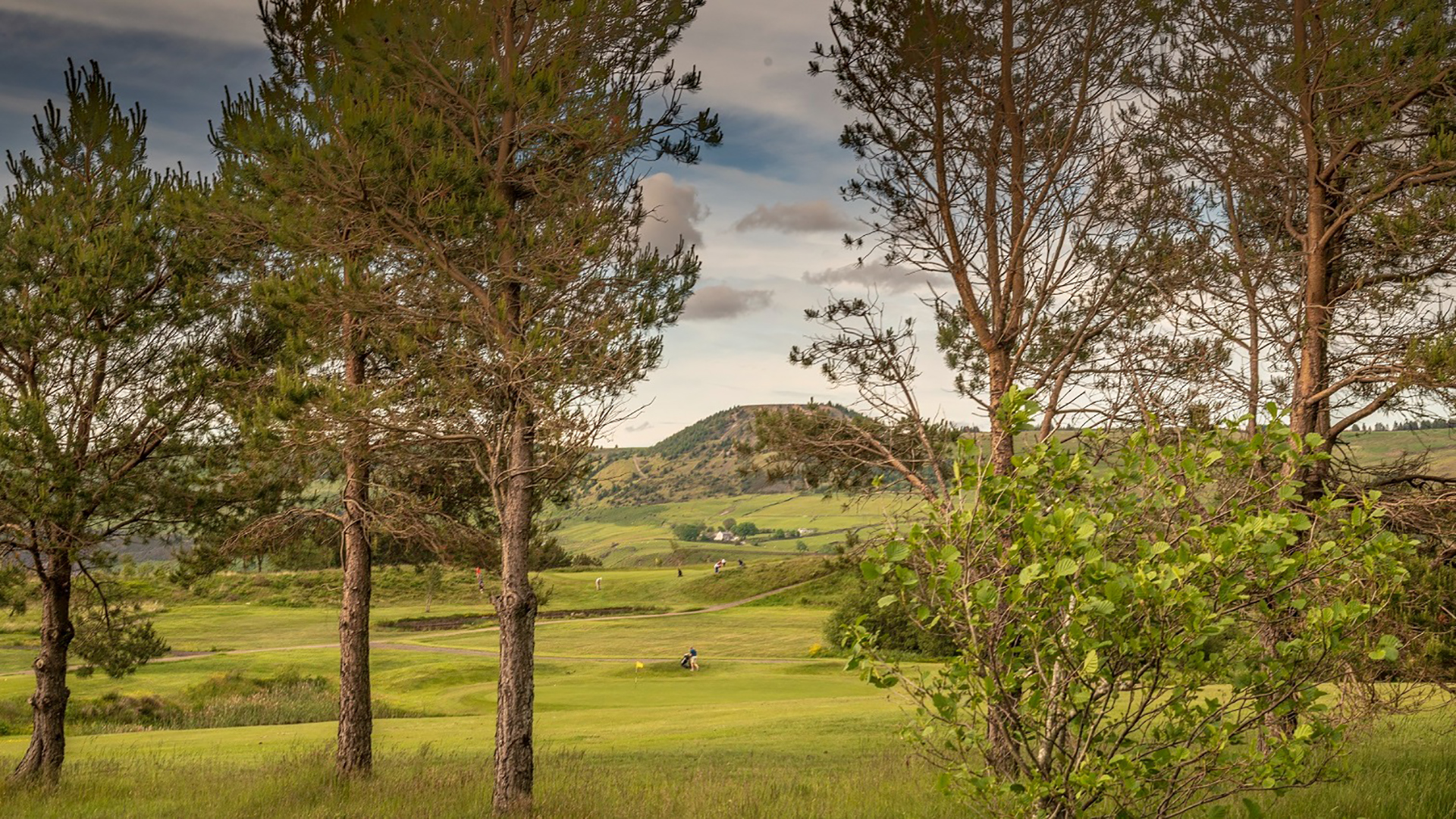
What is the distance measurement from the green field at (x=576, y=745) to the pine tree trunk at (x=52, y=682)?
66 cm

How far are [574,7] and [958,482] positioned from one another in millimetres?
9433

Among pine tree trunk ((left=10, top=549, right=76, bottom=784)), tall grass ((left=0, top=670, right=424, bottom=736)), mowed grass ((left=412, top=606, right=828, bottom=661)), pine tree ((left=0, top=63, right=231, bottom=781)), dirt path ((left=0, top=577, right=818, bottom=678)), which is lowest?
mowed grass ((left=412, top=606, right=828, bottom=661))

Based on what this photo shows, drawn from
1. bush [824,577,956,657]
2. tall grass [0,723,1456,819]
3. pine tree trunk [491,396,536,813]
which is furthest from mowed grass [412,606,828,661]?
pine tree trunk [491,396,536,813]

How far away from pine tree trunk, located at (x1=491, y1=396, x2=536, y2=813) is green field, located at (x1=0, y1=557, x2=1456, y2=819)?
21.1 inches

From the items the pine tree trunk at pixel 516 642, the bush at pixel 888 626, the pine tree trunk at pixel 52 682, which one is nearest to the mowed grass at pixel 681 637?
the bush at pixel 888 626

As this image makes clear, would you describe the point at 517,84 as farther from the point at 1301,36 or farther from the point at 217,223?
the point at 1301,36

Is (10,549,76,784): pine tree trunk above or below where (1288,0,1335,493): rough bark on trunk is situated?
below

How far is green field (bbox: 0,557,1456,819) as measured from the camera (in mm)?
10883

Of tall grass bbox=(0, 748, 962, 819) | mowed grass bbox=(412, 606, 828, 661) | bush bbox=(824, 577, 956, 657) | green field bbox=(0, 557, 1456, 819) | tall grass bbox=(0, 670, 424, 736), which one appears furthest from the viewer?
mowed grass bbox=(412, 606, 828, 661)

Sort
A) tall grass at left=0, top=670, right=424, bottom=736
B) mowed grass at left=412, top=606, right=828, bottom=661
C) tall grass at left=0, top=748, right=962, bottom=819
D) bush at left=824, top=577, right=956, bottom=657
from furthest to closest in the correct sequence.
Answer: mowed grass at left=412, top=606, right=828, bottom=661 → bush at left=824, top=577, right=956, bottom=657 → tall grass at left=0, top=670, right=424, bottom=736 → tall grass at left=0, top=748, right=962, bottom=819

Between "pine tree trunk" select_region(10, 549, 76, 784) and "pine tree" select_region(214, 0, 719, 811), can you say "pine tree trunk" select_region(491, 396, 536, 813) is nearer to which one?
"pine tree" select_region(214, 0, 719, 811)

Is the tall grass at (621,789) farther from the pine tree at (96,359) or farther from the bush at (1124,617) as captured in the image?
the bush at (1124,617)

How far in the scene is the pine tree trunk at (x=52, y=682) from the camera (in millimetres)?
13820

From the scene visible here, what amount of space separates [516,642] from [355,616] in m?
4.12
